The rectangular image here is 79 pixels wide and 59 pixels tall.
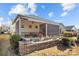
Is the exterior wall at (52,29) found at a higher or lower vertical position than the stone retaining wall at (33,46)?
higher

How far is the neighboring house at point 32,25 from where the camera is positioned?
2.56m

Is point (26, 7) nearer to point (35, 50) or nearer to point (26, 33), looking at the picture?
point (26, 33)

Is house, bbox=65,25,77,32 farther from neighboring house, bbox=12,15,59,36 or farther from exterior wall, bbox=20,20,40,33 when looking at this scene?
exterior wall, bbox=20,20,40,33

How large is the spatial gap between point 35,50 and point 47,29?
1.16ft

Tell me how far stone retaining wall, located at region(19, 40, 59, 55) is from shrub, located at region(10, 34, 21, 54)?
0.15 ft

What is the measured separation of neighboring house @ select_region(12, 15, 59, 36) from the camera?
101 inches

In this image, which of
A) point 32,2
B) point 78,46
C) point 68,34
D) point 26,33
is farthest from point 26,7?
point 78,46

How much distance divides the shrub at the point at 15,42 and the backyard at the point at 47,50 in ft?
0.19

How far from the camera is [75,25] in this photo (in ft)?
8.43

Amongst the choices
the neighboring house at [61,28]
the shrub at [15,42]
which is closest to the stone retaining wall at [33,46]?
the shrub at [15,42]

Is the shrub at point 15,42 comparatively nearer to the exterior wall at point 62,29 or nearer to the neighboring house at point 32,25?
the neighboring house at point 32,25

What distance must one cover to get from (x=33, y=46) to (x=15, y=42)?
10.5 inches

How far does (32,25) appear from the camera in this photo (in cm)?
257

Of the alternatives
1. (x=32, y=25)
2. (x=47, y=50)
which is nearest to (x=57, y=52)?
(x=47, y=50)
